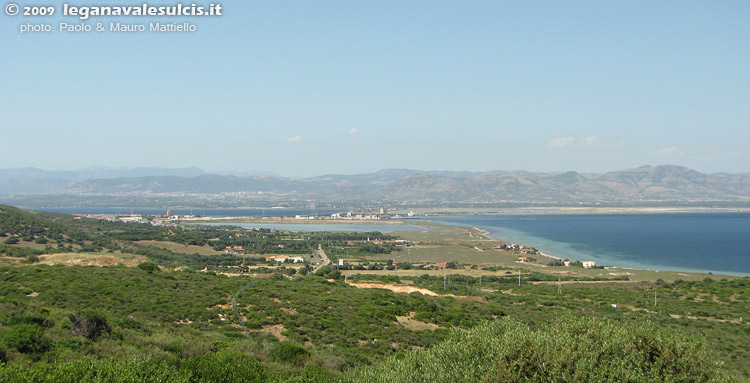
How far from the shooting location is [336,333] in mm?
18156

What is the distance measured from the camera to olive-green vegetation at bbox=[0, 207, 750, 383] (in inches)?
391

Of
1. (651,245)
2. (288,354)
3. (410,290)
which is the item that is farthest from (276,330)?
(651,245)

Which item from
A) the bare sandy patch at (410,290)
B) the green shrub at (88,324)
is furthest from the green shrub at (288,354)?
the bare sandy patch at (410,290)

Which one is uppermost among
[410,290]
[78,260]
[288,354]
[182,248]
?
[78,260]

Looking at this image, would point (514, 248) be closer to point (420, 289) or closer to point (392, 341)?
point (420, 289)

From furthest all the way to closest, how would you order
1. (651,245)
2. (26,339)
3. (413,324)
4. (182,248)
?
1. (651,245)
2. (182,248)
3. (413,324)
4. (26,339)

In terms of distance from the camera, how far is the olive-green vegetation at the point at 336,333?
994cm

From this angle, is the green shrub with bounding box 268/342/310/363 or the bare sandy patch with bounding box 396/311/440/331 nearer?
the green shrub with bounding box 268/342/310/363

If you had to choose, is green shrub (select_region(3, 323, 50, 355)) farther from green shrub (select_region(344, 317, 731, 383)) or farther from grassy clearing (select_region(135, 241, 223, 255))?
grassy clearing (select_region(135, 241, 223, 255))

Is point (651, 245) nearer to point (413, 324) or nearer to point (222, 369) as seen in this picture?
point (413, 324)

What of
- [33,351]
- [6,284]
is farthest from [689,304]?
[6,284]

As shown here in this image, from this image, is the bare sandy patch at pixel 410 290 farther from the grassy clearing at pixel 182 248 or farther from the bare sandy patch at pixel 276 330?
the grassy clearing at pixel 182 248

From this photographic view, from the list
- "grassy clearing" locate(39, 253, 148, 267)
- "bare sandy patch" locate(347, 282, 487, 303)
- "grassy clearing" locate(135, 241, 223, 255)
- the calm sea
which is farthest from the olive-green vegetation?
the calm sea

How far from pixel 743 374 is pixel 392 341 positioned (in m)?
11.5
